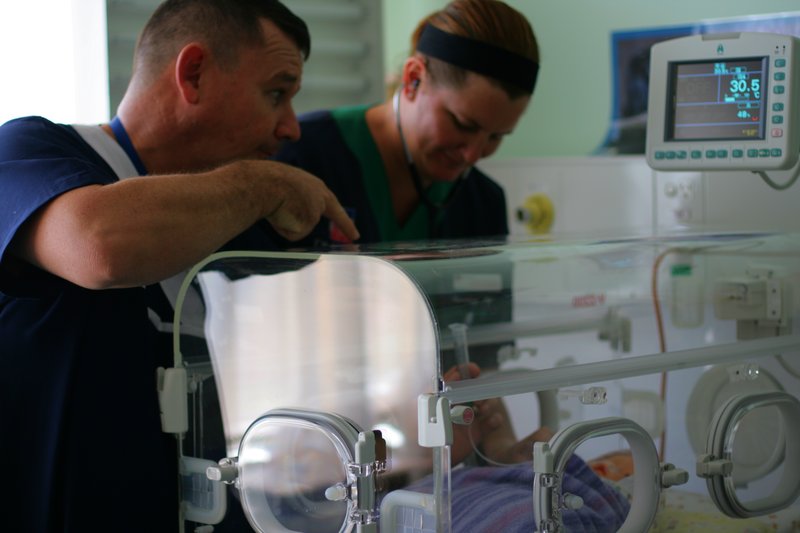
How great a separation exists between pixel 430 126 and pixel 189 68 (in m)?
0.53

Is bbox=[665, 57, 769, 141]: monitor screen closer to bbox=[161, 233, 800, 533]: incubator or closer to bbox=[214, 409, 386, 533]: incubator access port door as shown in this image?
bbox=[161, 233, 800, 533]: incubator

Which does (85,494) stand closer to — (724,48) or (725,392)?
(725,392)

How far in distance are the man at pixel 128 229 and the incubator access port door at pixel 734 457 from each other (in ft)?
1.86

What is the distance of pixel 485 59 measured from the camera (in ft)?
5.66

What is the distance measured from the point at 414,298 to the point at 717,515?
2.01 feet

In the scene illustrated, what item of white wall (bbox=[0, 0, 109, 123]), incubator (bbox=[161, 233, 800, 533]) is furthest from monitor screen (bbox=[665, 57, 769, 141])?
white wall (bbox=[0, 0, 109, 123])

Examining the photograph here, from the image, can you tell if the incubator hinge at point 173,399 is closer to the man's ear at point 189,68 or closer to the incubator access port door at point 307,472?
the incubator access port door at point 307,472

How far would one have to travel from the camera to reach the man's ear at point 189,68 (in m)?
1.40

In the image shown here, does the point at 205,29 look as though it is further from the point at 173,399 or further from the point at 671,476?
the point at 671,476

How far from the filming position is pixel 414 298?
1.12 meters

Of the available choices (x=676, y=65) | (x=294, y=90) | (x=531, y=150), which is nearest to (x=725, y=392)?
(x=676, y=65)

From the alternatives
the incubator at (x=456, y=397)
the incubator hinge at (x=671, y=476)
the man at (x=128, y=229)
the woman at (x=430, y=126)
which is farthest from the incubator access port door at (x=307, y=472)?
the woman at (x=430, y=126)

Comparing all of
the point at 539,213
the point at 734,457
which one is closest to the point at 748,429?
the point at 734,457

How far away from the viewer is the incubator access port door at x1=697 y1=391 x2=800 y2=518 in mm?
1360
